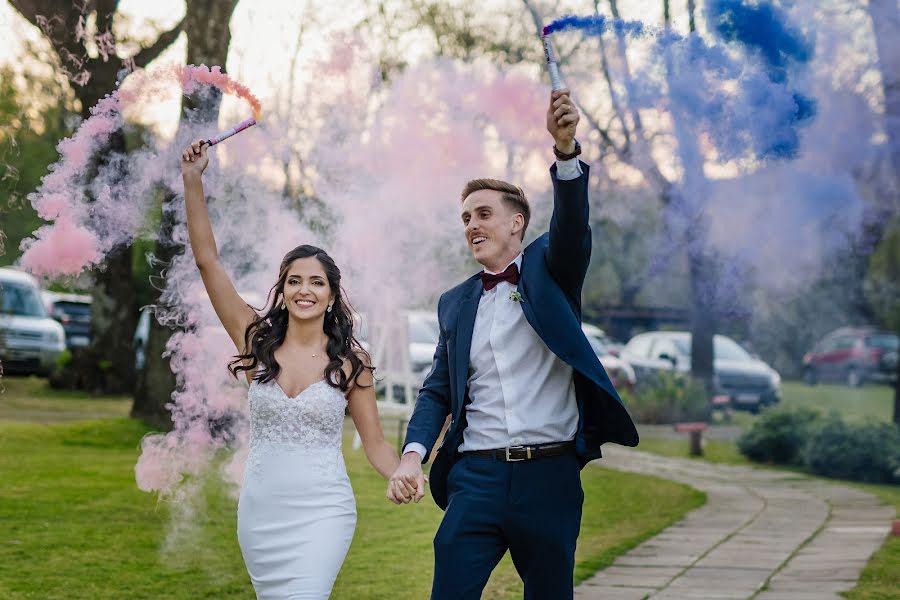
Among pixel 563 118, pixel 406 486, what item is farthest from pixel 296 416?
pixel 563 118

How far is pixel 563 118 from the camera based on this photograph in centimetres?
351

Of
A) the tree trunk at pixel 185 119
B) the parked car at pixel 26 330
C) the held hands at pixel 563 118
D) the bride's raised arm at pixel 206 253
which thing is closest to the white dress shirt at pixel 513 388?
the held hands at pixel 563 118

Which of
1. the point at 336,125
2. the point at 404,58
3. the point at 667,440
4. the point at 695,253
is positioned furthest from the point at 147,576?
the point at 667,440

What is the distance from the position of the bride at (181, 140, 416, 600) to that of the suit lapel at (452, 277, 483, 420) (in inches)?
13.0

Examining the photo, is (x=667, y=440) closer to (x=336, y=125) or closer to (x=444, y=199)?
(x=444, y=199)

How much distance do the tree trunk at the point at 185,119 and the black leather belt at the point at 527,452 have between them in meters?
2.87

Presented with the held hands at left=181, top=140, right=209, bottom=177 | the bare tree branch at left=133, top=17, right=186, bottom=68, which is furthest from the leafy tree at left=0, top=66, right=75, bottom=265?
the held hands at left=181, top=140, right=209, bottom=177

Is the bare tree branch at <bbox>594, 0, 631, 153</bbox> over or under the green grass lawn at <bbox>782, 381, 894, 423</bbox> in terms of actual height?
over

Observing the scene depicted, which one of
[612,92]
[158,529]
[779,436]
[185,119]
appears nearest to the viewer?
[185,119]

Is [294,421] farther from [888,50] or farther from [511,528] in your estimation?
[888,50]

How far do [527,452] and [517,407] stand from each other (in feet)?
0.49

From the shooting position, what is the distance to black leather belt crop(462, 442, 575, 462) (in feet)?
12.2

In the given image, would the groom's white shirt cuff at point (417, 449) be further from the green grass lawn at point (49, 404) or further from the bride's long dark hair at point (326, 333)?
the green grass lawn at point (49, 404)

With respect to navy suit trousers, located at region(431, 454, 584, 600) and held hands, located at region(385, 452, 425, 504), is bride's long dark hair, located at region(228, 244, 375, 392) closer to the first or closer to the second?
held hands, located at region(385, 452, 425, 504)
